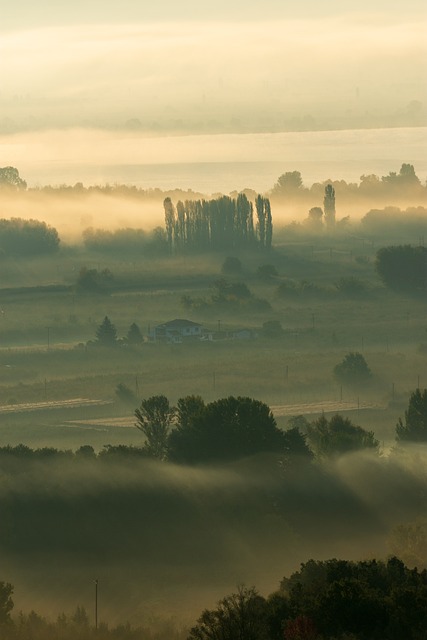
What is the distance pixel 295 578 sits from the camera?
182ft

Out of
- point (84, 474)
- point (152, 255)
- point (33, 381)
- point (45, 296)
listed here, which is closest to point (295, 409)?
point (33, 381)

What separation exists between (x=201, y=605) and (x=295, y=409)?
151 ft

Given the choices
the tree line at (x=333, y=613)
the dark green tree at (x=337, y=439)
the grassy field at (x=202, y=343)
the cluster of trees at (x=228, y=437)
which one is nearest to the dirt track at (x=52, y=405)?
the grassy field at (x=202, y=343)

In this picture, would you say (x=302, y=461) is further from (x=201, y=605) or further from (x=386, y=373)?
(x=386, y=373)

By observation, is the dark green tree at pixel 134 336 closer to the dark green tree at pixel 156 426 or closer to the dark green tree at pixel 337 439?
the dark green tree at pixel 156 426

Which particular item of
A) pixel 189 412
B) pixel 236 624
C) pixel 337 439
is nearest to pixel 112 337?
pixel 189 412

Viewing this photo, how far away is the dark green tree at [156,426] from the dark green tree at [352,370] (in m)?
25.8

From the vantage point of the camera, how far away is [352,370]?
115 meters

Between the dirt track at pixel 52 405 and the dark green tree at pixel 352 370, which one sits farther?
the dark green tree at pixel 352 370

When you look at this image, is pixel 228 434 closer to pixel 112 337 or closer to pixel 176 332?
pixel 112 337

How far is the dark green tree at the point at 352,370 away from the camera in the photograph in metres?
114

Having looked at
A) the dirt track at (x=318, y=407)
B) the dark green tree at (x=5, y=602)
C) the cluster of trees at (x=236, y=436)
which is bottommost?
the dark green tree at (x=5, y=602)

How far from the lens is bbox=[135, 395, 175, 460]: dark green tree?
3305 inches

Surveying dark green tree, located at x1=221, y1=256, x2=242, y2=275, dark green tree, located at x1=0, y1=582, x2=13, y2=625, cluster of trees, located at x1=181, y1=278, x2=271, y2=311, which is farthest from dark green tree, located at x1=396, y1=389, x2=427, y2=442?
dark green tree, located at x1=221, y1=256, x2=242, y2=275
